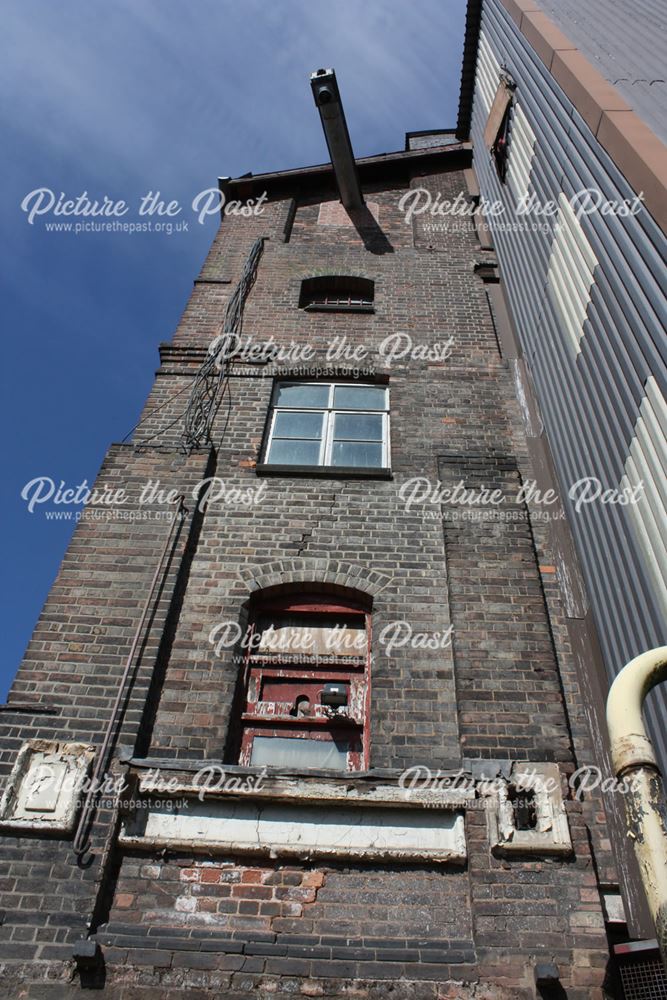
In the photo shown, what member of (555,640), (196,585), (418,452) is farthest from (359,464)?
(555,640)

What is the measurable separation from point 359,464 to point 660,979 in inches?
198

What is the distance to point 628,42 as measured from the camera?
28.2 feet

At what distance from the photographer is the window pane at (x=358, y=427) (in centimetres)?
800

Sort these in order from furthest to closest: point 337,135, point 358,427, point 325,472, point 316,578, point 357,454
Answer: point 337,135 < point 358,427 < point 357,454 < point 325,472 < point 316,578

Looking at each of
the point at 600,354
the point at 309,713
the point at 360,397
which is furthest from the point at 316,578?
the point at 600,354

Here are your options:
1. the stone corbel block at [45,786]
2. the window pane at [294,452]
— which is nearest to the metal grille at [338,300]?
the window pane at [294,452]

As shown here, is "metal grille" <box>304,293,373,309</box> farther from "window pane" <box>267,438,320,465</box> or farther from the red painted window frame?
the red painted window frame

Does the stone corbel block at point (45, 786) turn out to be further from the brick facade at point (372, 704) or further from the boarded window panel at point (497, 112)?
the boarded window panel at point (497, 112)

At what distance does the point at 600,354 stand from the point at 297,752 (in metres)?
4.25

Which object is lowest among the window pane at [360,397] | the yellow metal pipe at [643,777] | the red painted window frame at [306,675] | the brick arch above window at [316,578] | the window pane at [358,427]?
the yellow metal pipe at [643,777]

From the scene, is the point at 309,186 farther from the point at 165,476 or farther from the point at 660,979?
the point at 660,979

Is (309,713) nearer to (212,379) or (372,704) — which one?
(372,704)

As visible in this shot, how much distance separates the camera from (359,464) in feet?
25.0

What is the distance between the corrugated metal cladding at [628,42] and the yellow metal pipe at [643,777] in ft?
16.6
